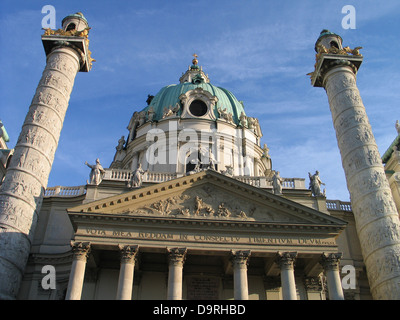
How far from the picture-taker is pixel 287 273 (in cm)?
1864

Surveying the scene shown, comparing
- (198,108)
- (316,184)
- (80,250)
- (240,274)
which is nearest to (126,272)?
(80,250)

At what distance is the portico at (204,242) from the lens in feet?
61.8

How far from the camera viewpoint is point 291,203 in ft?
66.3

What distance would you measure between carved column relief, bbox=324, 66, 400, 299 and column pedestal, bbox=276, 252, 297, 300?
471 cm

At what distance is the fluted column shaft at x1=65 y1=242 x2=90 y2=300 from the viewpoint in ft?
56.9

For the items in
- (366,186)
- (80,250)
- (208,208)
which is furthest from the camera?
(366,186)

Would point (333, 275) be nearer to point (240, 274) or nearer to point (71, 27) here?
point (240, 274)

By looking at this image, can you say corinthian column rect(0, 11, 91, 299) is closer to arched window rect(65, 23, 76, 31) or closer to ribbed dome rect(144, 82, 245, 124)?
arched window rect(65, 23, 76, 31)

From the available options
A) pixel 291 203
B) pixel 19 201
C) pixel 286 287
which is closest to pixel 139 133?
pixel 19 201

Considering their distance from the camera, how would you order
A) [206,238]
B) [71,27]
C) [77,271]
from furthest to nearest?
[71,27] < [206,238] < [77,271]

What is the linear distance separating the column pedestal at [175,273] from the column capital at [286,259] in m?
4.53

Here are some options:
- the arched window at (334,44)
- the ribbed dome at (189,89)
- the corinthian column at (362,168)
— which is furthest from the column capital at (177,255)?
the arched window at (334,44)

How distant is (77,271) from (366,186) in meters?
15.8

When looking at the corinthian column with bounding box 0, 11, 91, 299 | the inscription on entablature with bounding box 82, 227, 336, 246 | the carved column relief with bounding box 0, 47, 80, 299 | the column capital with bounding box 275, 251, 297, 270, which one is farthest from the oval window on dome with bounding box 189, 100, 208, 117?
the column capital with bounding box 275, 251, 297, 270
